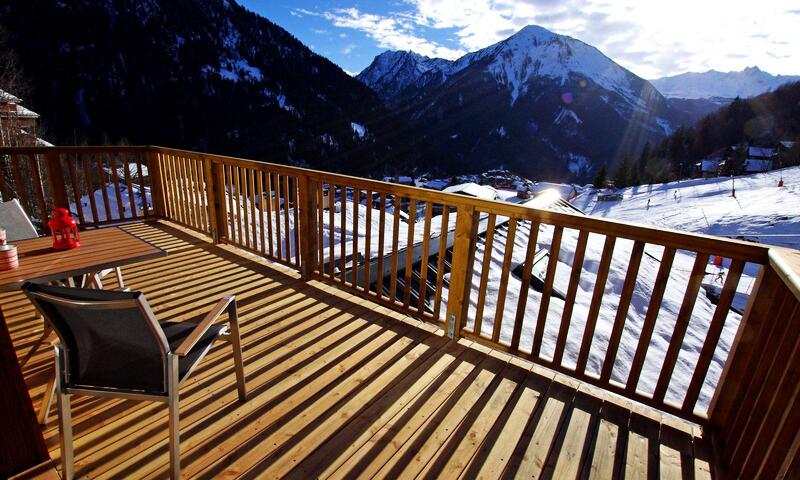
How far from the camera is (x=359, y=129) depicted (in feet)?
226

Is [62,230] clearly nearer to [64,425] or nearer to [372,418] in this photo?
[64,425]

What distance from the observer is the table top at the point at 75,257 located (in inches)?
63.5

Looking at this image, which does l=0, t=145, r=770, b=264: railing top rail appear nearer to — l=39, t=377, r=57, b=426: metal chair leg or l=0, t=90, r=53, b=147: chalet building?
l=39, t=377, r=57, b=426: metal chair leg

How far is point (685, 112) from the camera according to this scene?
143375 millimetres

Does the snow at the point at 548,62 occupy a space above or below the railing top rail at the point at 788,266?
above

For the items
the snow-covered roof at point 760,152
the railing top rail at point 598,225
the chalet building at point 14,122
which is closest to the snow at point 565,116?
the snow-covered roof at point 760,152

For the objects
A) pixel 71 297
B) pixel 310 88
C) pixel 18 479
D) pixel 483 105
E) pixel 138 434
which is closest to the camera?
pixel 71 297

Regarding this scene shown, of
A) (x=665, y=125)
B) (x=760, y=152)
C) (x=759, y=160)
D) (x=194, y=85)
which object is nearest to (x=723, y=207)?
(x=759, y=160)

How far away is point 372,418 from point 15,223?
268cm

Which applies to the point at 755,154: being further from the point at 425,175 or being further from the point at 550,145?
the point at 550,145

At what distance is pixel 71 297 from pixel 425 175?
235ft

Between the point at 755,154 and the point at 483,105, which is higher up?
the point at 483,105

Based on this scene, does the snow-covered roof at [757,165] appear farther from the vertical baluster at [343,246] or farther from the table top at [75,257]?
the table top at [75,257]

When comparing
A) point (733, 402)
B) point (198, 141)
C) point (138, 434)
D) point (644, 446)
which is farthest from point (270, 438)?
point (198, 141)
